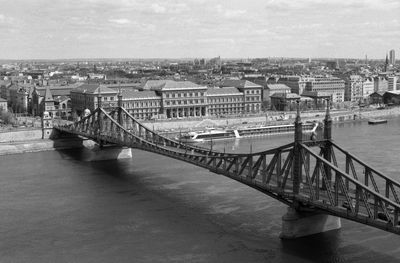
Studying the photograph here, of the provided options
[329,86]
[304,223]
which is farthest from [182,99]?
[304,223]

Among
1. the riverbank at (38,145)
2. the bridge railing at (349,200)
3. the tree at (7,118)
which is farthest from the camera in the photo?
the tree at (7,118)

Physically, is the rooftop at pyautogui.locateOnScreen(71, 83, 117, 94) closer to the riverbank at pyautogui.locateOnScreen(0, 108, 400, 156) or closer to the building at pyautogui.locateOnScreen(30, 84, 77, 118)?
the building at pyautogui.locateOnScreen(30, 84, 77, 118)

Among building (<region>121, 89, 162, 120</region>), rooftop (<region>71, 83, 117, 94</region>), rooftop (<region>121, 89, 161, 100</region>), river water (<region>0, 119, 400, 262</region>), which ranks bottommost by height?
river water (<region>0, 119, 400, 262</region>)

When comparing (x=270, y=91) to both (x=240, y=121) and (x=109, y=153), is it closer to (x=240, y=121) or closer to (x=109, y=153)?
(x=240, y=121)

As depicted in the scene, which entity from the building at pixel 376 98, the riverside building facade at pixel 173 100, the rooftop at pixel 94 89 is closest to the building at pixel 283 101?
the riverside building facade at pixel 173 100

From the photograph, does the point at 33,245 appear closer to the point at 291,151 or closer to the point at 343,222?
the point at 291,151

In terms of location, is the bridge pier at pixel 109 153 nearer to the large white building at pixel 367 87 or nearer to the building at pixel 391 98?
the building at pixel 391 98

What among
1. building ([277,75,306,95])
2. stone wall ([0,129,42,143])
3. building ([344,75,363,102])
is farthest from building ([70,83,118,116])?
building ([344,75,363,102])
